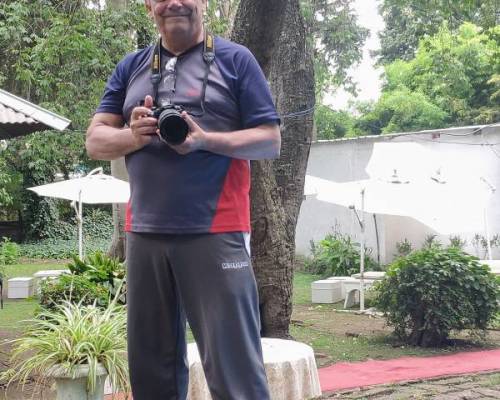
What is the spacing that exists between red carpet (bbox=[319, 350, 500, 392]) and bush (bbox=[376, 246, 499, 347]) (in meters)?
0.40

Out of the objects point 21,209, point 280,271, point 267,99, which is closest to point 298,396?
point 280,271

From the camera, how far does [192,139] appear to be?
2242mm

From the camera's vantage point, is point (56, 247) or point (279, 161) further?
point (56, 247)

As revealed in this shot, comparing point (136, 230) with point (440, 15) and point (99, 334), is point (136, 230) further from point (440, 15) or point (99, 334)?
point (440, 15)

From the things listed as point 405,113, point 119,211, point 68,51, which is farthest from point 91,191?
point 405,113

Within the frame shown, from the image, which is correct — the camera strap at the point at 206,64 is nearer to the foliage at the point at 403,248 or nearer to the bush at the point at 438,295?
the bush at the point at 438,295

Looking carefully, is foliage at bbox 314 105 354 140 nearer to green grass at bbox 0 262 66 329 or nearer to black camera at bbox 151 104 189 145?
green grass at bbox 0 262 66 329

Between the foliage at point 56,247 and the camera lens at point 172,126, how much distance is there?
19166 mm

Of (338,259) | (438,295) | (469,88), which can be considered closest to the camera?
(438,295)

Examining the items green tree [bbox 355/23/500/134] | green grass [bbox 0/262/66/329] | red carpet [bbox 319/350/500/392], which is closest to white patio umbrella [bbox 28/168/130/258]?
green grass [bbox 0/262/66/329]

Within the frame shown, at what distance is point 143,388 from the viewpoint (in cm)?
246

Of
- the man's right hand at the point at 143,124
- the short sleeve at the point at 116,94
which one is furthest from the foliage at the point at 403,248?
the man's right hand at the point at 143,124

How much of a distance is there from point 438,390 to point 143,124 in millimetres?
4765

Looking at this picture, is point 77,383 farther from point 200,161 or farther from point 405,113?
point 405,113
